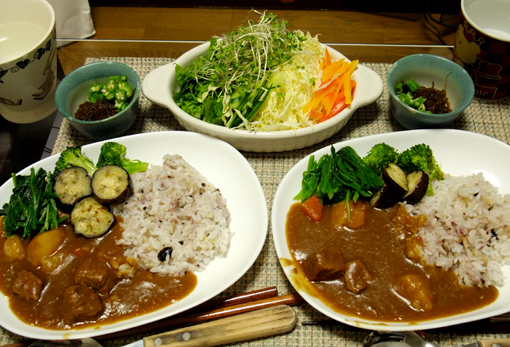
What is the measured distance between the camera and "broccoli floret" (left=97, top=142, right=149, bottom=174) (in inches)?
120

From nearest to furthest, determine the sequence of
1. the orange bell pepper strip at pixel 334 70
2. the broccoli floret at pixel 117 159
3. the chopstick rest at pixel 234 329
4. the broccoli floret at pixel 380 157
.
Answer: the chopstick rest at pixel 234 329 → the broccoli floret at pixel 380 157 → the broccoli floret at pixel 117 159 → the orange bell pepper strip at pixel 334 70

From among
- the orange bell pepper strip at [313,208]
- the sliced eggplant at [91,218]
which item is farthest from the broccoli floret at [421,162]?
the sliced eggplant at [91,218]

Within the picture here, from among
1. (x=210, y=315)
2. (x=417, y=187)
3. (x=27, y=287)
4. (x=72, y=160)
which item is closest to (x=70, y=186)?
(x=72, y=160)

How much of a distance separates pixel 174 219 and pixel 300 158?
126 centimetres

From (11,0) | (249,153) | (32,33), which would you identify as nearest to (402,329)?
(249,153)

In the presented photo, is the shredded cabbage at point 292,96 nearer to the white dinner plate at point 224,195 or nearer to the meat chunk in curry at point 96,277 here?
the white dinner plate at point 224,195

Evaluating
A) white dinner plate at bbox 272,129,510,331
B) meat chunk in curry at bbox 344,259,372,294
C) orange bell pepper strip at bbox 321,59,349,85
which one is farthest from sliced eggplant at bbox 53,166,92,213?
orange bell pepper strip at bbox 321,59,349,85

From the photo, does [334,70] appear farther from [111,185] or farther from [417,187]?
[111,185]

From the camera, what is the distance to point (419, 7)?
4695 mm

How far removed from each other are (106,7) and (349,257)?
441 cm

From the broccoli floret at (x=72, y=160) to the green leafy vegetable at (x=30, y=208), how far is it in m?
0.11

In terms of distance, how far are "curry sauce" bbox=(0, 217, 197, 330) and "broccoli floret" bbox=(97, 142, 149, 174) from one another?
0.62m

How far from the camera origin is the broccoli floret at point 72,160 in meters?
3.03

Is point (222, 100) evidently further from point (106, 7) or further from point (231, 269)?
point (106, 7)
